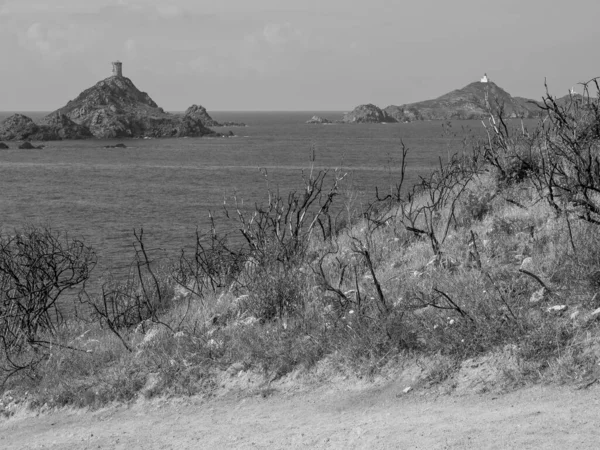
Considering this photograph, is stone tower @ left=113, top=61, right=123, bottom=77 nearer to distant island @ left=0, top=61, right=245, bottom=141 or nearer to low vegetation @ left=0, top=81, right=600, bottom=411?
distant island @ left=0, top=61, right=245, bottom=141

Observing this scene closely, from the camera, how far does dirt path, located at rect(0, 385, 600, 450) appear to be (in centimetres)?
596

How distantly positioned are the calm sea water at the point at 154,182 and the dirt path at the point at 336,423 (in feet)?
26.5

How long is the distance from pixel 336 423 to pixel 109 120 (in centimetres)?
13888

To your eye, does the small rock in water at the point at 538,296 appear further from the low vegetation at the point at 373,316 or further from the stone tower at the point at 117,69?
the stone tower at the point at 117,69

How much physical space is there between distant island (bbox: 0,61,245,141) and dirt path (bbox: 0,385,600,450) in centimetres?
12121

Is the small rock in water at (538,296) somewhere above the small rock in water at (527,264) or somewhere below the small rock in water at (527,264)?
below

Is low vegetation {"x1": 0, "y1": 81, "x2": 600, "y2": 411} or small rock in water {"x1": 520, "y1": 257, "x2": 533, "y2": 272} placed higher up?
small rock in water {"x1": 520, "y1": 257, "x2": 533, "y2": 272}

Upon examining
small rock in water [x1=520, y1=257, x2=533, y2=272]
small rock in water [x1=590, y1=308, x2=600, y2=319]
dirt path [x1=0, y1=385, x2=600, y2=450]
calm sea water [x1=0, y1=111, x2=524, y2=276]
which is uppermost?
small rock in water [x1=520, y1=257, x2=533, y2=272]

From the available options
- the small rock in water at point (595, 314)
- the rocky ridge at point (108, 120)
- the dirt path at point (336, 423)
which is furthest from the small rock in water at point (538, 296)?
the rocky ridge at point (108, 120)

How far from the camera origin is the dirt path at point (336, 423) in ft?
19.6

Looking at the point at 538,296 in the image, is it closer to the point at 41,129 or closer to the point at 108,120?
the point at 41,129

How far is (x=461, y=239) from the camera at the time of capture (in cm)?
1059

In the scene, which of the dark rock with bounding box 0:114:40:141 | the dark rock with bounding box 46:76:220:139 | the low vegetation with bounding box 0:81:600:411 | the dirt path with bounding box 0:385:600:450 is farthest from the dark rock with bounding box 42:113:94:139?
the dirt path with bounding box 0:385:600:450

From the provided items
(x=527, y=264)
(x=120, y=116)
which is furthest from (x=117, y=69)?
(x=527, y=264)
